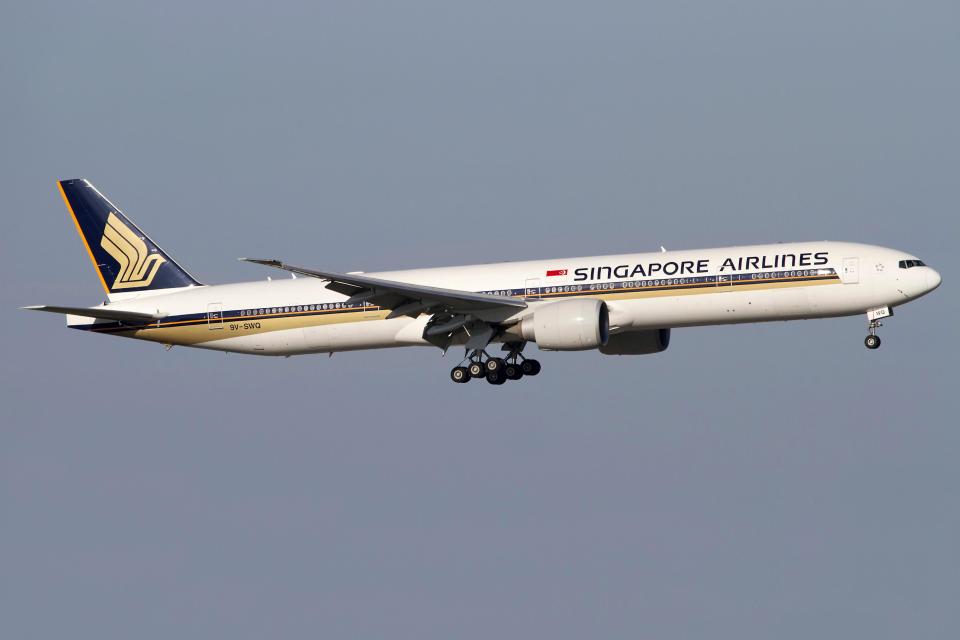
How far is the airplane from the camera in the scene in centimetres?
5566

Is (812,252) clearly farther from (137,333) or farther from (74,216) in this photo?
(74,216)

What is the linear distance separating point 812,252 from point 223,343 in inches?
948

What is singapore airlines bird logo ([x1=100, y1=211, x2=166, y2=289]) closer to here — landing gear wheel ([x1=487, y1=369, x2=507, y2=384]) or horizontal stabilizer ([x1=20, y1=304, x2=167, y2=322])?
horizontal stabilizer ([x1=20, y1=304, x2=167, y2=322])

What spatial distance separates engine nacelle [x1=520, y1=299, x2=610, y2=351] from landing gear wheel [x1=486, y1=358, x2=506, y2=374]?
13.2ft

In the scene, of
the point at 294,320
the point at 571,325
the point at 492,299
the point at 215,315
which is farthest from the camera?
the point at 215,315

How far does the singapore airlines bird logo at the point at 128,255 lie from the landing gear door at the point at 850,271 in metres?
28.5

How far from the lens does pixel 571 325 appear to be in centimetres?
5547

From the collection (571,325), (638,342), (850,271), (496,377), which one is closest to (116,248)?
(496,377)

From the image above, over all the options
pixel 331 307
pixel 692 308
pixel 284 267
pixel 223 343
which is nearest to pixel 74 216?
pixel 223 343

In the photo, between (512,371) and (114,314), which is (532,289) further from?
(114,314)

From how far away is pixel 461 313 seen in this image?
193 ft

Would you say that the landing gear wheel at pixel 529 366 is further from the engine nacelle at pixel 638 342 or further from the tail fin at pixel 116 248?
the tail fin at pixel 116 248

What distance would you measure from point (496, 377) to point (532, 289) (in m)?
4.06

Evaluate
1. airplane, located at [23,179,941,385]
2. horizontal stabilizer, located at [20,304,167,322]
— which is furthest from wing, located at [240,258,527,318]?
horizontal stabilizer, located at [20,304,167,322]
